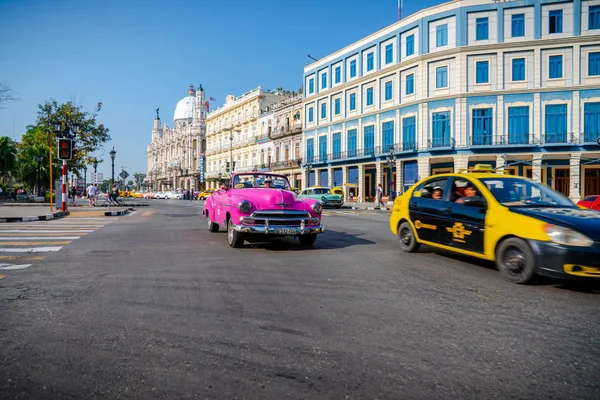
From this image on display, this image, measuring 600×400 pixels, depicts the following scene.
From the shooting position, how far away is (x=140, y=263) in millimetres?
6676

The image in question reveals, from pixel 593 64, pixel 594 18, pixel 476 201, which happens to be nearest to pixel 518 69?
pixel 593 64

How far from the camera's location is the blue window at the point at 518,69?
31844mm

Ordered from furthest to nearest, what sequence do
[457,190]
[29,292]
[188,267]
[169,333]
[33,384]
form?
[457,190] → [188,267] → [29,292] → [169,333] → [33,384]

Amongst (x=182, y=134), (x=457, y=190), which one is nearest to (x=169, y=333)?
(x=457, y=190)

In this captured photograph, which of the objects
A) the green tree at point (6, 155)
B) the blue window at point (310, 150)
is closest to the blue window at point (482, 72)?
the blue window at point (310, 150)

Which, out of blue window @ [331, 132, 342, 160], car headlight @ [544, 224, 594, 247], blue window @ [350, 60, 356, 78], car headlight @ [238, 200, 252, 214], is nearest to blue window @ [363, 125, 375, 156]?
blue window @ [331, 132, 342, 160]

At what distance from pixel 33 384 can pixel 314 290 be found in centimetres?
301

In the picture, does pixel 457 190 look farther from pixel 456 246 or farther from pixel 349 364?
pixel 349 364

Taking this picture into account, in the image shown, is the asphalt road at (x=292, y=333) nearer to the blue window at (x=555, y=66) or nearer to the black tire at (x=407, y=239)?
the black tire at (x=407, y=239)

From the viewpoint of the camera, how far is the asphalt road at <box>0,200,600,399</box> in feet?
8.29

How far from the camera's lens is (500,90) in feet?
105

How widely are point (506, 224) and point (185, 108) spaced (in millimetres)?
108376

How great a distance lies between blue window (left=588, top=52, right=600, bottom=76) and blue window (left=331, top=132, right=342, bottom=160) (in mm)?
22759

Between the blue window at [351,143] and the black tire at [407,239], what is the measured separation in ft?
116
